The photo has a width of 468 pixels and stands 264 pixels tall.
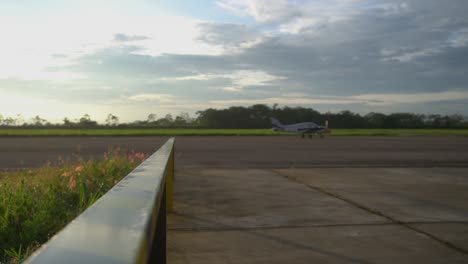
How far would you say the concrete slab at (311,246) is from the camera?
454cm

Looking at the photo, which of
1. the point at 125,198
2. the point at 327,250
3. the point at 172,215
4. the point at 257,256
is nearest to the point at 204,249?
the point at 257,256

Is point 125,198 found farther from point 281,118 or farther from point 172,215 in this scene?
point 281,118

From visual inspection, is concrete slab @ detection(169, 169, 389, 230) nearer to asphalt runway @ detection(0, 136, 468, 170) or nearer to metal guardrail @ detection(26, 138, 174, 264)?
metal guardrail @ detection(26, 138, 174, 264)

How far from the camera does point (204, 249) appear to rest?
4.88 m

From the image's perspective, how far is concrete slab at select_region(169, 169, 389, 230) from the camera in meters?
6.16

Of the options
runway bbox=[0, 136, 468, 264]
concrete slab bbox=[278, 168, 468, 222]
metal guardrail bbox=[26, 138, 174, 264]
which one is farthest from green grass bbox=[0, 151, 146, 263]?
concrete slab bbox=[278, 168, 468, 222]

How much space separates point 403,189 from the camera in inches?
365

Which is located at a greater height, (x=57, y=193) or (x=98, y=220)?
(x=98, y=220)

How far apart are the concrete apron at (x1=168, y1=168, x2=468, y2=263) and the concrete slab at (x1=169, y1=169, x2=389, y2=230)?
14 mm

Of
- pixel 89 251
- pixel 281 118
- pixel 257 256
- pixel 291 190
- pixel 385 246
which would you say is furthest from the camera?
pixel 281 118

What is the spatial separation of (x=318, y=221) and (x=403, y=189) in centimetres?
386

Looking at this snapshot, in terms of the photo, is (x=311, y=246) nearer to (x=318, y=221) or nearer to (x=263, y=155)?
(x=318, y=221)

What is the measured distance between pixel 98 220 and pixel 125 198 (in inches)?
18.1

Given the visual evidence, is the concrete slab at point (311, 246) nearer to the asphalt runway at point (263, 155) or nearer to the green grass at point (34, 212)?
the green grass at point (34, 212)
